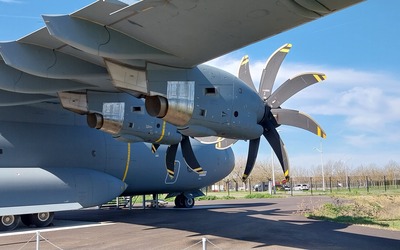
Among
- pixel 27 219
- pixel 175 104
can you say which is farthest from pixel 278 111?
pixel 27 219

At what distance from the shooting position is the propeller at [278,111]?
1281cm

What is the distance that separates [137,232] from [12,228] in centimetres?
451

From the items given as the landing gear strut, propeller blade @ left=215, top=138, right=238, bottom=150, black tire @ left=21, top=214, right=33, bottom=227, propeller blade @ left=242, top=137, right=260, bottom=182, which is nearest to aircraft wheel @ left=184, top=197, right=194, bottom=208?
the landing gear strut

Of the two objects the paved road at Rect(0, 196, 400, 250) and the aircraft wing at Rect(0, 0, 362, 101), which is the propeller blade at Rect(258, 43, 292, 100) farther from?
the paved road at Rect(0, 196, 400, 250)

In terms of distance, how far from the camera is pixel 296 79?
43.8 ft

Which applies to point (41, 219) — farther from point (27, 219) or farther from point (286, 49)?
point (286, 49)

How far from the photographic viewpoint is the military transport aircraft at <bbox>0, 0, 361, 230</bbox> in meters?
8.16

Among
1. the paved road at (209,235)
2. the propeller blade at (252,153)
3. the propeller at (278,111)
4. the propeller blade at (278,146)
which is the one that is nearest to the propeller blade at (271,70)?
the propeller at (278,111)

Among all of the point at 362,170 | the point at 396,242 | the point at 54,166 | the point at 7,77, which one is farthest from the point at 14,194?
the point at 362,170

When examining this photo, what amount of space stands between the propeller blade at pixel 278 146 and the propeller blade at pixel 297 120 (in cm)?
46

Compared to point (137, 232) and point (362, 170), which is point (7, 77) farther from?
point (362, 170)

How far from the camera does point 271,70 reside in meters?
13.9

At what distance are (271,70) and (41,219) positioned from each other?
9.85 metres

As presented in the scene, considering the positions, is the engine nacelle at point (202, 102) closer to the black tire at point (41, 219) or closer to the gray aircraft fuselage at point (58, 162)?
the gray aircraft fuselage at point (58, 162)
